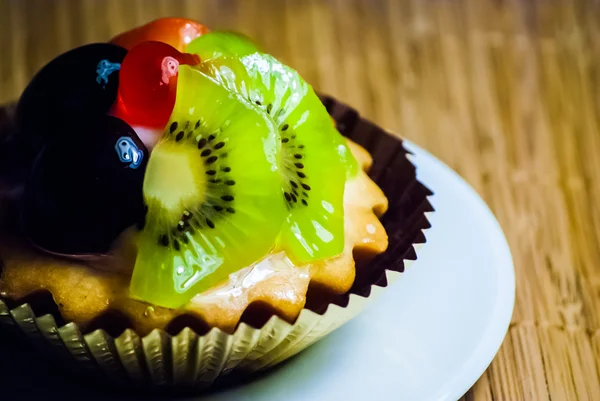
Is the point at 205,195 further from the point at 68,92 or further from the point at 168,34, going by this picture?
the point at 168,34

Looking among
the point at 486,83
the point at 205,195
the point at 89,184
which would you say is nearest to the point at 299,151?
the point at 205,195

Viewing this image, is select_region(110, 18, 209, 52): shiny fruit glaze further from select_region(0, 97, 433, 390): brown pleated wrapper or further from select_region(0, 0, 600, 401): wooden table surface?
select_region(0, 0, 600, 401): wooden table surface

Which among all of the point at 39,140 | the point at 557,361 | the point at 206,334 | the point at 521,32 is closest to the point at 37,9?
the point at 39,140

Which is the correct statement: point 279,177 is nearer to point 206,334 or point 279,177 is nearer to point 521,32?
point 206,334

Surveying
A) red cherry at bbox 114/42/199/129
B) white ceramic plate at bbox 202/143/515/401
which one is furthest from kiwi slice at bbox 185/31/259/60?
white ceramic plate at bbox 202/143/515/401

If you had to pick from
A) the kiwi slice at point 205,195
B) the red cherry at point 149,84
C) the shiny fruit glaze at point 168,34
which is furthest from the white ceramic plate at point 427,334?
the shiny fruit glaze at point 168,34

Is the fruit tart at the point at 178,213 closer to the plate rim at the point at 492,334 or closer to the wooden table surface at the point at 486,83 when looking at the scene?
the plate rim at the point at 492,334
